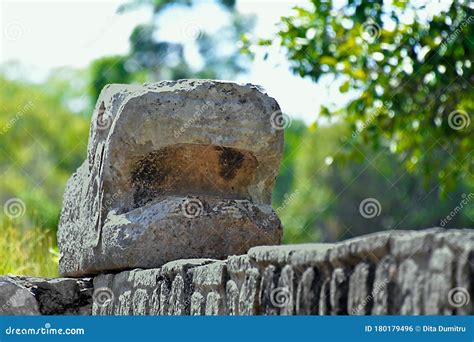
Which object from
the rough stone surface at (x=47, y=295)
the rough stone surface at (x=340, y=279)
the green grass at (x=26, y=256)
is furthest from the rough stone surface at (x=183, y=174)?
the green grass at (x=26, y=256)

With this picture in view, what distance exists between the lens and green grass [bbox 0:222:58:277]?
6125 millimetres

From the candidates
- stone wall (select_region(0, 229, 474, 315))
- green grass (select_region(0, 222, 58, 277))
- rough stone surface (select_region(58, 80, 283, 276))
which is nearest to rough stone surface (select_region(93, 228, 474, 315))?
stone wall (select_region(0, 229, 474, 315))

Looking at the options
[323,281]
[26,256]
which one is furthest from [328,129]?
[323,281]

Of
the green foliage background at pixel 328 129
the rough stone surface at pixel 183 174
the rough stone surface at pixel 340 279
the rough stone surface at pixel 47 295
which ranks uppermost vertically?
the green foliage background at pixel 328 129

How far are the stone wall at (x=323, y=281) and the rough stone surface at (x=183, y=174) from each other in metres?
0.21

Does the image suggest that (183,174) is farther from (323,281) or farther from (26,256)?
(26,256)

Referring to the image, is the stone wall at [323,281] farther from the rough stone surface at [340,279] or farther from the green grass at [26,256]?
the green grass at [26,256]

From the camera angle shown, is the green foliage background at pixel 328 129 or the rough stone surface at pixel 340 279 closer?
the rough stone surface at pixel 340 279

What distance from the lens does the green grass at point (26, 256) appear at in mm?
6125

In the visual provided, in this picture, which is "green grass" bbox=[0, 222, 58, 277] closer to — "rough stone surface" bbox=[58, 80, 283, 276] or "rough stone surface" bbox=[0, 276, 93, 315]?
"rough stone surface" bbox=[0, 276, 93, 315]

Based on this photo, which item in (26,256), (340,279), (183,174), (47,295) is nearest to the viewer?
(340,279)

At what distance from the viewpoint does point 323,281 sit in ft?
8.80

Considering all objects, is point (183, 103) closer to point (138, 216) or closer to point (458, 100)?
point (138, 216)

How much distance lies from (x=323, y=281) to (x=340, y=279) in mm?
98
